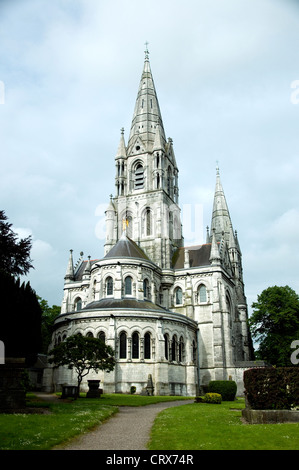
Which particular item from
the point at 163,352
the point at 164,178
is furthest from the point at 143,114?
the point at 163,352

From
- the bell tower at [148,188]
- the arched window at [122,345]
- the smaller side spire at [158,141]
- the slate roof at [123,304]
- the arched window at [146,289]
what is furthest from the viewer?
the smaller side spire at [158,141]

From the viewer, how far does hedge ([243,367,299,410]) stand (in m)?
15.7

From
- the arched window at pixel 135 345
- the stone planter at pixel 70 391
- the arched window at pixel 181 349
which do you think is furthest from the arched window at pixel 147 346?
the stone planter at pixel 70 391

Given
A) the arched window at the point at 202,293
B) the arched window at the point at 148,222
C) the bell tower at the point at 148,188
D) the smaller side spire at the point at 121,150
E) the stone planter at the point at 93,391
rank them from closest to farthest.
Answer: the stone planter at the point at 93,391 → the arched window at the point at 202,293 → the bell tower at the point at 148,188 → the arched window at the point at 148,222 → the smaller side spire at the point at 121,150

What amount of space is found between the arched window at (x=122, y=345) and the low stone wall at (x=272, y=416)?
24164mm

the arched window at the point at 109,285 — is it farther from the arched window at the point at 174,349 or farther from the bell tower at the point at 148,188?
the arched window at the point at 174,349

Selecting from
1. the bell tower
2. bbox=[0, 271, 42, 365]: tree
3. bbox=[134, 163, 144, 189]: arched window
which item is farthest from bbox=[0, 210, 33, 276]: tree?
bbox=[134, 163, 144, 189]: arched window

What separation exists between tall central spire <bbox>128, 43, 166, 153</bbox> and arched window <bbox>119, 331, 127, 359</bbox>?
107ft

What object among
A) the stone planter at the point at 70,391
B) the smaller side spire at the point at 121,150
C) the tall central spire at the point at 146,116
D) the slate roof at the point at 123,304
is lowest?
the stone planter at the point at 70,391

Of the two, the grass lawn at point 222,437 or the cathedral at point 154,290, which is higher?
the cathedral at point 154,290

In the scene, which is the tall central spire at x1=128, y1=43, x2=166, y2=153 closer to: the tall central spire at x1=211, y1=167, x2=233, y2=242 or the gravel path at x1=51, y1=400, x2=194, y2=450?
the tall central spire at x1=211, y1=167, x2=233, y2=242

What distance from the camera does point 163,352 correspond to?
3906 centimetres

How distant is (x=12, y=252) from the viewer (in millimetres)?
24969

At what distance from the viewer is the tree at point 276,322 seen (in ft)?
156
